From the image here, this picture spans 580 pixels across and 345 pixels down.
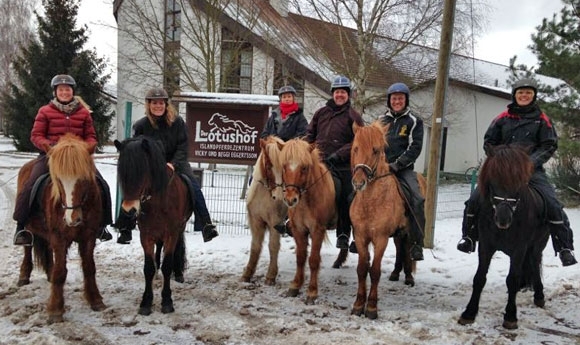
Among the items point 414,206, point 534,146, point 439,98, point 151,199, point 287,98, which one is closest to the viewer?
point 151,199

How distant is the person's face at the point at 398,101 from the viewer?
564cm

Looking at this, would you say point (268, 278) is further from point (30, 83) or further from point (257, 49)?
point (30, 83)

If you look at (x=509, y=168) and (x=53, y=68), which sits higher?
(x=53, y=68)

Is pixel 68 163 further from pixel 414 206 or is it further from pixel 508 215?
pixel 508 215

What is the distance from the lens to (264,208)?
606 centimetres

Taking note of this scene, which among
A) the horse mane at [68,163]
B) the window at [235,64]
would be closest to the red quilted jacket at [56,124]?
the horse mane at [68,163]

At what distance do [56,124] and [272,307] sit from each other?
3230 millimetres

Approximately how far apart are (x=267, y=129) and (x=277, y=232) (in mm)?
1655

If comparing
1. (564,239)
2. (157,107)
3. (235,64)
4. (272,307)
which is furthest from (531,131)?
(235,64)

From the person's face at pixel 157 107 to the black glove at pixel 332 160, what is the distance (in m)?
2.15

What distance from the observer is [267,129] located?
6.93 metres

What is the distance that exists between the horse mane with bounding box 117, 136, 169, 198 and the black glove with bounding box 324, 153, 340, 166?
218 centimetres

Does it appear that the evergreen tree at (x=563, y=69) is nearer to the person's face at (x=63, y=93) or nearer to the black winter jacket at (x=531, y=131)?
the black winter jacket at (x=531, y=131)

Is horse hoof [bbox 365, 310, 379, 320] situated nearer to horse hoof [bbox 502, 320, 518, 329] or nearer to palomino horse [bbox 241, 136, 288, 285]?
horse hoof [bbox 502, 320, 518, 329]
